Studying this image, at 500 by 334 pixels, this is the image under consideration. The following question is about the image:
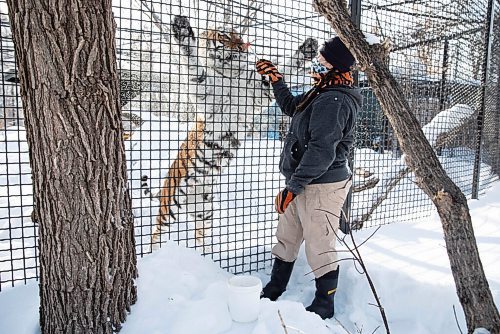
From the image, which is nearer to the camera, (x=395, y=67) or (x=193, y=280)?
(x=193, y=280)

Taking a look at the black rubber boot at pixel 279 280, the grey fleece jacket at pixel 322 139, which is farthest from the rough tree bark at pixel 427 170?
the black rubber boot at pixel 279 280

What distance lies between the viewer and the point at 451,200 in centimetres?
166

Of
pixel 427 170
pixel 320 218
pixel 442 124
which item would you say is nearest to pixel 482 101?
pixel 442 124

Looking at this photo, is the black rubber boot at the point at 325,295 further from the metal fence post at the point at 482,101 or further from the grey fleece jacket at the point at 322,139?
the metal fence post at the point at 482,101

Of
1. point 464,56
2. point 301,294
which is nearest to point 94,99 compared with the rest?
point 301,294

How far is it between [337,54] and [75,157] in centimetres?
172

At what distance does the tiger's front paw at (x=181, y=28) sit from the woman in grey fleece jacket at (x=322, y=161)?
105 centimetres

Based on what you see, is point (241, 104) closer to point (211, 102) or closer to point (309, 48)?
point (211, 102)

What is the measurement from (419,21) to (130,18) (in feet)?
11.9

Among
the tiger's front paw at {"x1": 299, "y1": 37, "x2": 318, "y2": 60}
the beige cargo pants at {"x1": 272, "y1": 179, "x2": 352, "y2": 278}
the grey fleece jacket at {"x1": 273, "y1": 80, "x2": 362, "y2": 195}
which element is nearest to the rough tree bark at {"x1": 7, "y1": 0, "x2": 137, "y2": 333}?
the grey fleece jacket at {"x1": 273, "y1": 80, "x2": 362, "y2": 195}

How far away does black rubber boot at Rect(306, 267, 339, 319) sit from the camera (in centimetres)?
270

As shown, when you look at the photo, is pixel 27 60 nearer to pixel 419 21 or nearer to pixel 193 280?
pixel 193 280

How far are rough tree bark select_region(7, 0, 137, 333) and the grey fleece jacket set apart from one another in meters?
1.12

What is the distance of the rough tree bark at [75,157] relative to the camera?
5.18 feet
